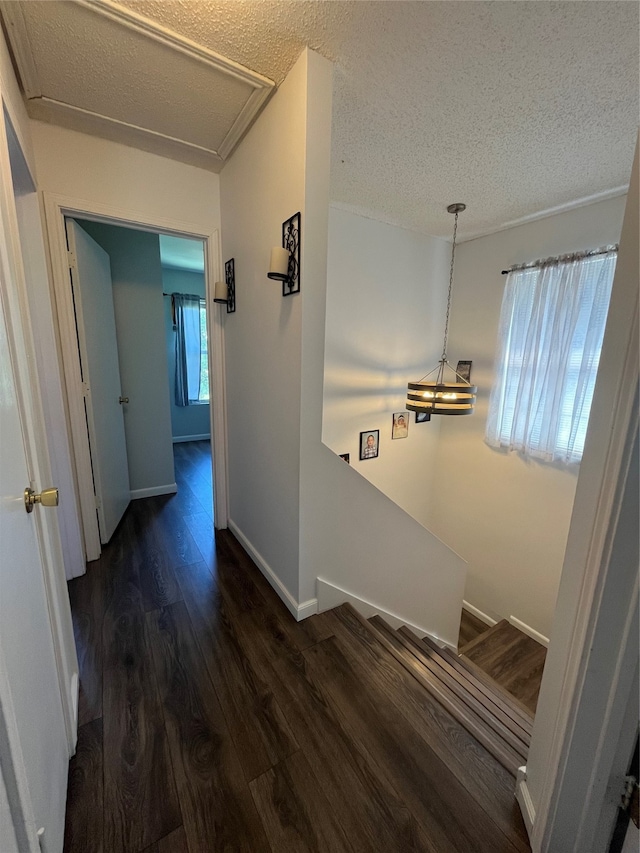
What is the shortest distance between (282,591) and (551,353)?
8.51ft

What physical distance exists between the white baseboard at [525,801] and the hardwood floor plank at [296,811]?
0.52m

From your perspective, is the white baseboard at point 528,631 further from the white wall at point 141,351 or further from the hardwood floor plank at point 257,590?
the white wall at point 141,351

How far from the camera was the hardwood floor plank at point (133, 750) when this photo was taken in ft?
3.22

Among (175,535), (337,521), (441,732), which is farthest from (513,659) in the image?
(175,535)

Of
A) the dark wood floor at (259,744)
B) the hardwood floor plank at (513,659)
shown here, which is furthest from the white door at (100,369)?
the hardwood floor plank at (513,659)

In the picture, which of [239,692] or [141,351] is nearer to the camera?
[239,692]

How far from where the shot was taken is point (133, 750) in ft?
3.83

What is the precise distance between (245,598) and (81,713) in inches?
31.6

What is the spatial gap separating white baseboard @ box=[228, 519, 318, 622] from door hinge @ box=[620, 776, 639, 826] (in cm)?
125

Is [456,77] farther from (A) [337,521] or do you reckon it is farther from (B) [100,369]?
(B) [100,369]

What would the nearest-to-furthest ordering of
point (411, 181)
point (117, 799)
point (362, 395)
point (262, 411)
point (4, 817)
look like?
Result: point (4, 817)
point (117, 799)
point (262, 411)
point (411, 181)
point (362, 395)

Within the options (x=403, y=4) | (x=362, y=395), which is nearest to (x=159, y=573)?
(x=362, y=395)

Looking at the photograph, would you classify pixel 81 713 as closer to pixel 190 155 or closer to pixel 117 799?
pixel 117 799

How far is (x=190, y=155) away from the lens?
2004 mm
